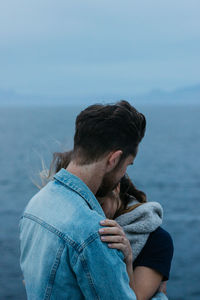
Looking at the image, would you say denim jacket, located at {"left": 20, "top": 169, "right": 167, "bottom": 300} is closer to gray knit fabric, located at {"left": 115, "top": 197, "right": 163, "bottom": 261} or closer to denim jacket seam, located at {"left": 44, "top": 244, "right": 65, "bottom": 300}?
denim jacket seam, located at {"left": 44, "top": 244, "right": 65, "bottom": 300}

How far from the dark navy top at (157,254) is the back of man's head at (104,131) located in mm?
777

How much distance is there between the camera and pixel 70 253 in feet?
7.51

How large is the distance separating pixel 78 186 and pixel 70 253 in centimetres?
34

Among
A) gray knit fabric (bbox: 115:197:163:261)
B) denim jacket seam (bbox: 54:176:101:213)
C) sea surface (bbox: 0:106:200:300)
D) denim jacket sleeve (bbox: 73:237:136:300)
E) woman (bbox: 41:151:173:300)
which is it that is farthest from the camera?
sea surface (bbox: 0:106:200:300)

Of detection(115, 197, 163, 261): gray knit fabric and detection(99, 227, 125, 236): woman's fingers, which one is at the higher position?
detection(99, 227, 125, 236): woman's fingers

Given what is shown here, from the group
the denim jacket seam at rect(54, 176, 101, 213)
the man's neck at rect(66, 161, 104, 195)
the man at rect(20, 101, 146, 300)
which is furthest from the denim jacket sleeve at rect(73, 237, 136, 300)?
the man's neck at rect(66, 161, 104, 195)

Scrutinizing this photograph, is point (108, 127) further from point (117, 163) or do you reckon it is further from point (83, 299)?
point (83, 299)

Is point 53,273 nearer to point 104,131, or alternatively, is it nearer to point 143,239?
point 104,131

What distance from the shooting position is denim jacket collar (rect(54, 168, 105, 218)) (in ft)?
8.11

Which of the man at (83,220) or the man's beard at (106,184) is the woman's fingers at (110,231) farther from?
the man's beard at (106,184)

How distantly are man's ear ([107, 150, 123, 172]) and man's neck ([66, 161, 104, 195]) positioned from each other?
4 centimetres

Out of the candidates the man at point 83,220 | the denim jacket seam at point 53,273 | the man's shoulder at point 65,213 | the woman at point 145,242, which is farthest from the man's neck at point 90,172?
the woman at point 145,242

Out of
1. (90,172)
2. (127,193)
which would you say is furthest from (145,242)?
(90,172)

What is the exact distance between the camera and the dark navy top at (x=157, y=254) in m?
3.04
